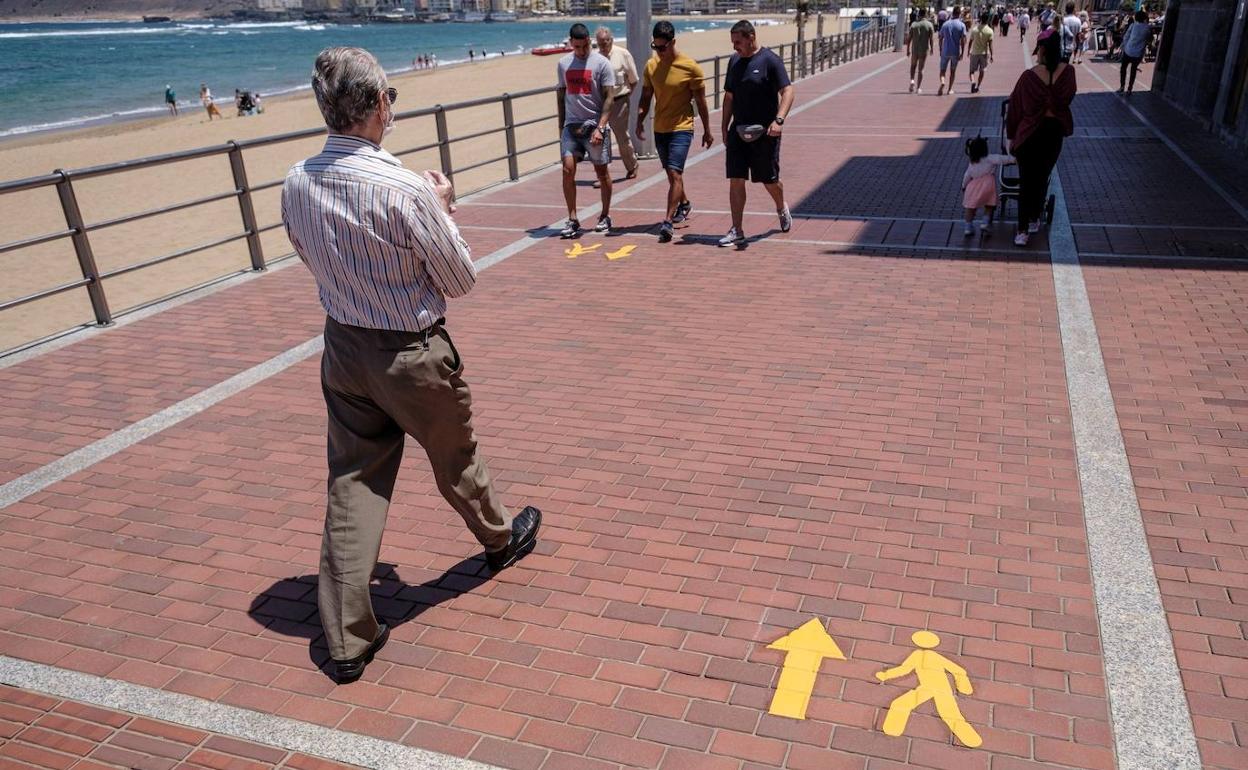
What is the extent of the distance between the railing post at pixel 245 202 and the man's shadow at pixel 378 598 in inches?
200

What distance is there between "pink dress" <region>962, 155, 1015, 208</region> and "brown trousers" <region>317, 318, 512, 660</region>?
6857mm

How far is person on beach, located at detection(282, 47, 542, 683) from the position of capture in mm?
2947

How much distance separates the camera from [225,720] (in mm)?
3111

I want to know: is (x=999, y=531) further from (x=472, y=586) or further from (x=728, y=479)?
(x=472, y=586)

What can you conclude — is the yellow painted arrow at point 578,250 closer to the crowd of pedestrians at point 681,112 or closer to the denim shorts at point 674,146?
the crowd of pedestrians at point 681,112

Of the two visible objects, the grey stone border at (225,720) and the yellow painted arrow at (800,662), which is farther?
the yellow painted arrow at (800,662)

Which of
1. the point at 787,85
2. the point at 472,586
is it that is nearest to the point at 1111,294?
the point at 787,85

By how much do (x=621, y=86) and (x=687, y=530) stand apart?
9.09 metres

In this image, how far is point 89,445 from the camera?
520 centimetres

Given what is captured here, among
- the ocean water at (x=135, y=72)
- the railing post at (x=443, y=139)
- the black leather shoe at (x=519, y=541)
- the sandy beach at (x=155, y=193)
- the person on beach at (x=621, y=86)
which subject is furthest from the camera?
the ocean water at (x=135, y=72)

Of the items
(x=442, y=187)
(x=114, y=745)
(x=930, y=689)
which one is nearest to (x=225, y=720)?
(x=114, y=745)

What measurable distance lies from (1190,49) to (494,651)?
20.0 meters

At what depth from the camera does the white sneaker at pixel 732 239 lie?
887 cm

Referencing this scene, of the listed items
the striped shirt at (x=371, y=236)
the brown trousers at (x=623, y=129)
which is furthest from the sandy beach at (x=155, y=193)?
the striped shirt at (x=371, y=236)
